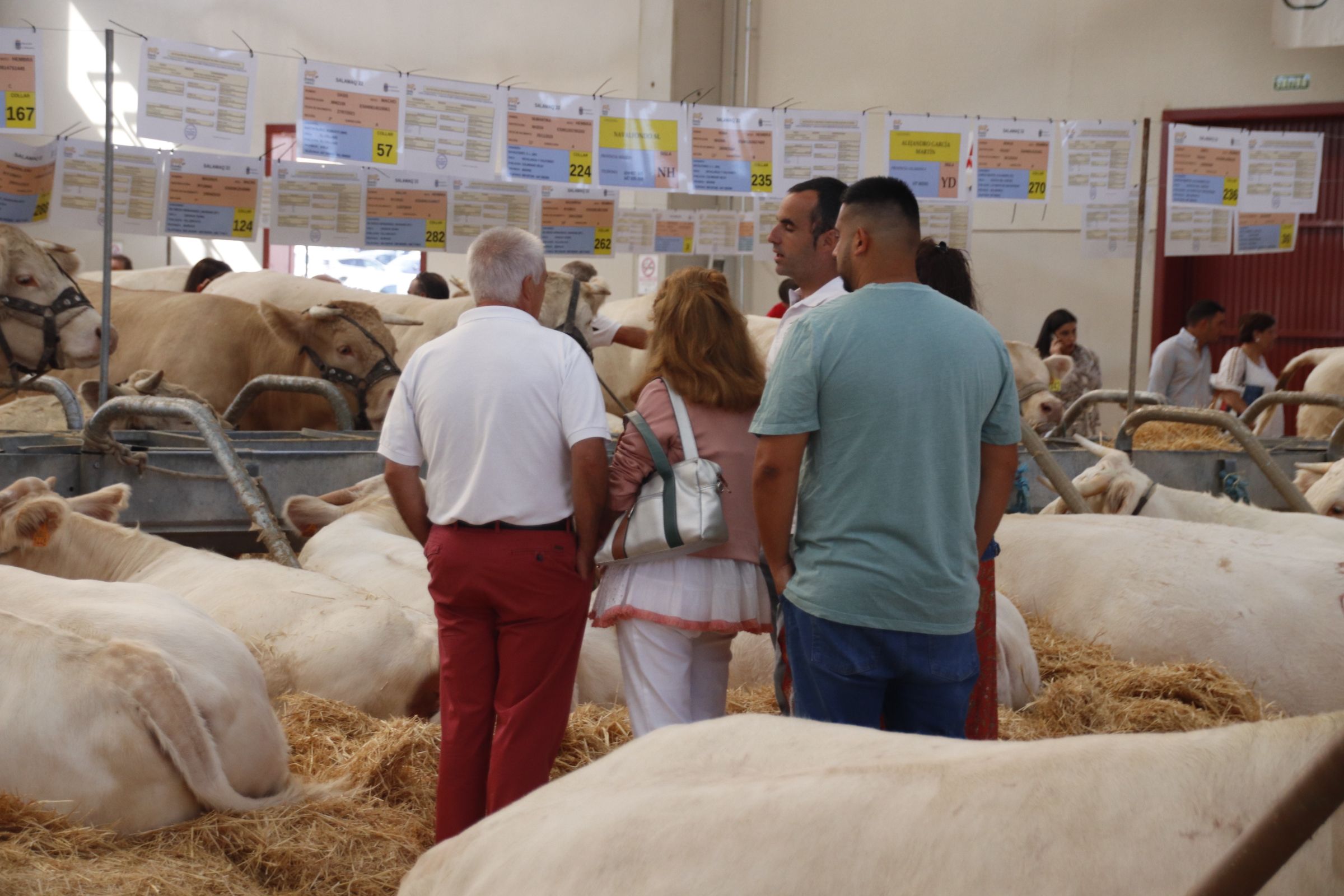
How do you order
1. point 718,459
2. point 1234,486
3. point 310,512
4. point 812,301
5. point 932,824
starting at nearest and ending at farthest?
point 932,824, point 718,459, point 812,301, point 310,512, point 1234,486

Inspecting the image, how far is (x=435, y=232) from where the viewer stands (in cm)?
700

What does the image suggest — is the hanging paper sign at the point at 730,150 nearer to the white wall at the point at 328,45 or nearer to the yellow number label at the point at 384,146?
the yellow number label at the point at 384,146

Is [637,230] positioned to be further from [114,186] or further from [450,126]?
[114,186]

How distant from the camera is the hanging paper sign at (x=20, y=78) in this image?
548 centimetres

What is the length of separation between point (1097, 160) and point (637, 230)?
2.87m

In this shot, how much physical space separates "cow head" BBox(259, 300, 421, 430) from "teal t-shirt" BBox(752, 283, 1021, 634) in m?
5.52

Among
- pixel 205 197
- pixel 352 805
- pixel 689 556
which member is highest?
pixel 205 197

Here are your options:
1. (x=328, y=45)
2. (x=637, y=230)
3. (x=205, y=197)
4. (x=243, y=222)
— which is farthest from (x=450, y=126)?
(x=328, y=45)

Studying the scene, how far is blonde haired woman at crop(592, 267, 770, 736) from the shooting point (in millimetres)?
3316

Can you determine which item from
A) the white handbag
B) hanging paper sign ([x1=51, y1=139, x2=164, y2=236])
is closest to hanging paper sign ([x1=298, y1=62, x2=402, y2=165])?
hanging paper sign ([x1=51, y1=139, x2=164, y2=236])

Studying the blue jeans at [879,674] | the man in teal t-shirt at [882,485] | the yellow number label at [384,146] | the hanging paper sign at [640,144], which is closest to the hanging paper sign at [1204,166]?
the hanging paper sign at [640,144]

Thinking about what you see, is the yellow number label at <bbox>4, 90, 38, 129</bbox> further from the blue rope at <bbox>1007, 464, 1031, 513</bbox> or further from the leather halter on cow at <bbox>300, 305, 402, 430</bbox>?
the blue rope at <bbox>1007, 464, 1031, 513</bbox>

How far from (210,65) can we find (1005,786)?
5.20 metres

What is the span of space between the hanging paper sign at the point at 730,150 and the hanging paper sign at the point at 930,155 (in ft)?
2.32
